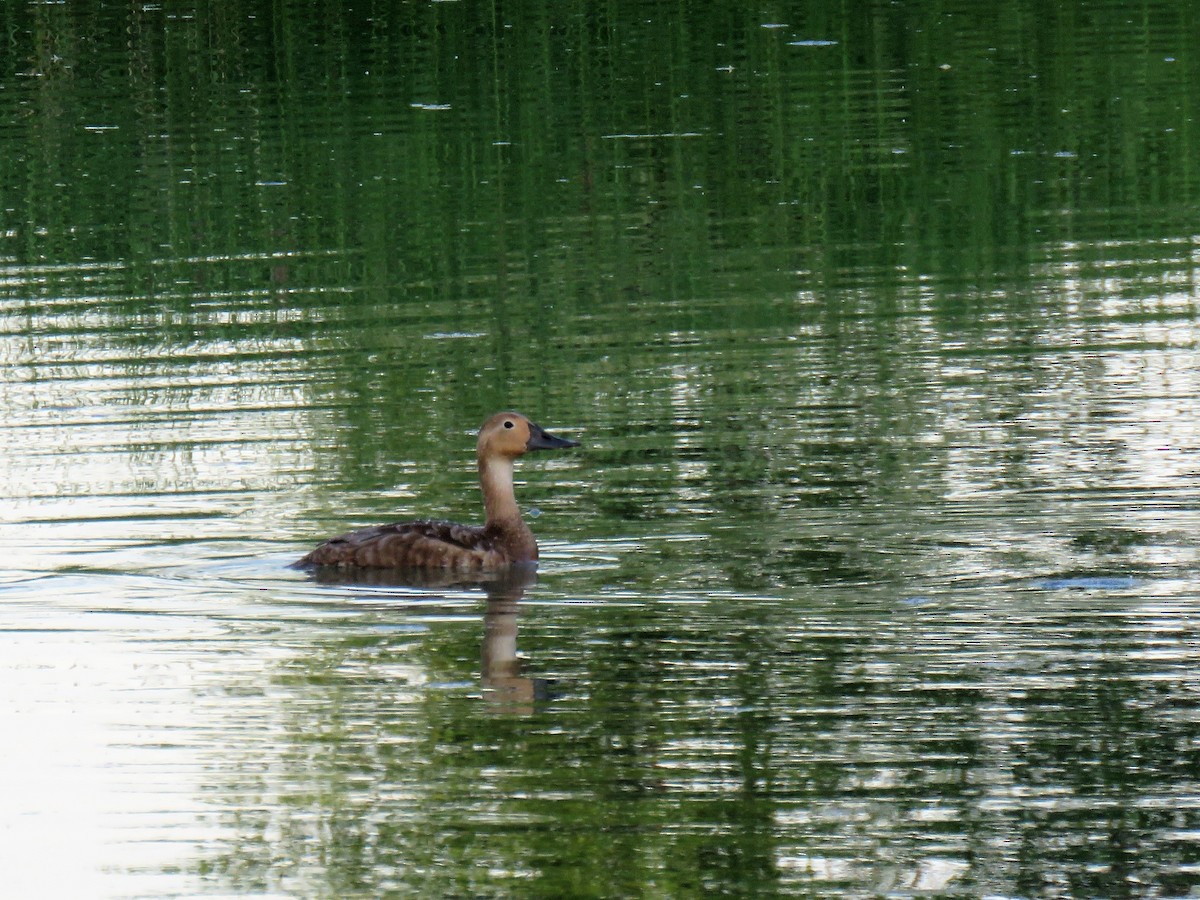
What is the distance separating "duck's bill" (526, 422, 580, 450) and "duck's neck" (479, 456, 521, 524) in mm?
151

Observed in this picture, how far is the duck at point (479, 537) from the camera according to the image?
11.1m

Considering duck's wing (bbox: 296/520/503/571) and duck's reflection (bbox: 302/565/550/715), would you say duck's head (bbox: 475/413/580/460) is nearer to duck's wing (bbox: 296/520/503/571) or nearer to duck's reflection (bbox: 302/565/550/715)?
duck's wing (bbox: 296/520/503/571)

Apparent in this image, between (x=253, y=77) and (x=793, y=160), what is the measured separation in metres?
9.56

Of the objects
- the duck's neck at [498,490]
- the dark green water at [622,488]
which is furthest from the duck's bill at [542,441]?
the dark green water at [622,488]

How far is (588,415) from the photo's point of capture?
14312 mm

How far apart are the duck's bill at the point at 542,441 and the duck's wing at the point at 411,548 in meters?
0.75

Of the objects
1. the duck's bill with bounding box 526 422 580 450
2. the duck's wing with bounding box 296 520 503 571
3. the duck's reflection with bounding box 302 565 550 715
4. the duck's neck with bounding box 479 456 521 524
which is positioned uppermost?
the duck's bill with bounding box 526 422 580 450

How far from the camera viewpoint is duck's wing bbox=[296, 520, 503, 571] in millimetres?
11094

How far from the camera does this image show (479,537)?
1148 cm

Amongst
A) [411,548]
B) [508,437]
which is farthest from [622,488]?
[411,548]

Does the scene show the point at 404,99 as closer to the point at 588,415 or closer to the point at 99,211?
the point at 99,211

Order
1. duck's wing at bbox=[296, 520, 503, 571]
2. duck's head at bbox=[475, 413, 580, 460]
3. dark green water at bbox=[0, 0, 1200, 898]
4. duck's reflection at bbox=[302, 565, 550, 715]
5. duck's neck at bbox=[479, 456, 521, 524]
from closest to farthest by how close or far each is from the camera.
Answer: dark green water at bbox=[0, 0, 1200, 898] < duck's reflection at bbox=[302, 565, 550, 715] < duck's wing at bbox=[296, 520, 503, 571] < duck's neck at bbox=[479, 456, 521, 524] < duck's head at bbox=[475, 413, 580, 460]

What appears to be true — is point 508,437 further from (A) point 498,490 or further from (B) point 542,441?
(A) point 498,490

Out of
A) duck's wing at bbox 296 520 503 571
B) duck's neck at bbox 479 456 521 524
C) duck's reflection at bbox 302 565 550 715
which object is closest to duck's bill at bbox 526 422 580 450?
duck's neck at bbox 479 456 521 524
